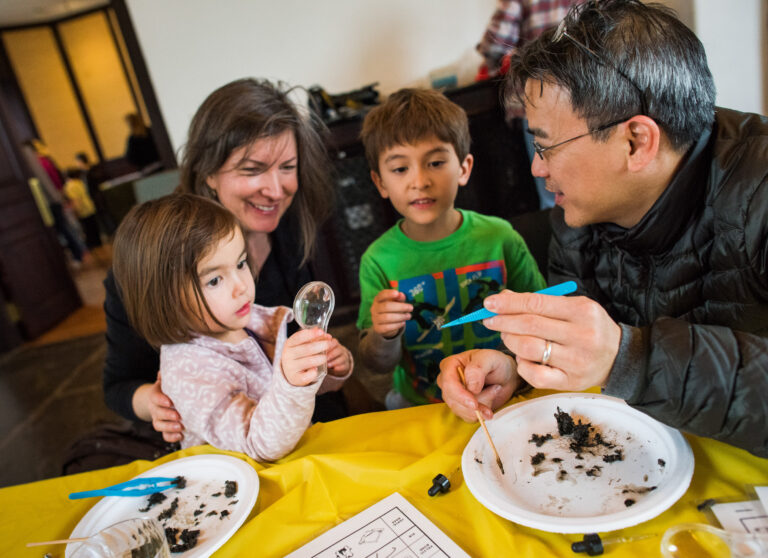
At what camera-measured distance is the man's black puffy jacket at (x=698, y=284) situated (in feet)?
2.33

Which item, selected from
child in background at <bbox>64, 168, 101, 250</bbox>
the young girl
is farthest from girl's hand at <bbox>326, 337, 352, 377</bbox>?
child in background at <bbox>64, 168, 101, 250</bbox>

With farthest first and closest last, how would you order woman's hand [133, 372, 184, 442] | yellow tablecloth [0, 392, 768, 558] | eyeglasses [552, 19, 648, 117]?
woman's hand [133, 372, 184, 442] → eyeglasses [552, 19, 648, 117] → yellow tablecloth [0, 392, 768, 558]

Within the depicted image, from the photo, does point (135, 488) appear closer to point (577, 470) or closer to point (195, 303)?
point (195, 303)

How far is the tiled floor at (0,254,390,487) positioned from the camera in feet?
8.68

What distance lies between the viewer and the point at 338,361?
51.9 inches

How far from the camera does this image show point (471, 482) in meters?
0.76

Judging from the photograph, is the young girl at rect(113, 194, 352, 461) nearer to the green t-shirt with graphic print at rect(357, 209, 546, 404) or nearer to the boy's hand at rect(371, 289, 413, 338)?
the boy's hand at rect(371, 289, 413, 338)

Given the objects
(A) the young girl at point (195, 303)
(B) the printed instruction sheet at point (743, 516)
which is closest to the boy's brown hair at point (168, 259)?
(A) the young girl at point (195, 303)

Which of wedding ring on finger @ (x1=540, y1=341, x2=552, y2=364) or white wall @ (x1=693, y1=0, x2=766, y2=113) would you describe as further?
white wall @ (x1=693, y1=0, x2=766, y2=113)

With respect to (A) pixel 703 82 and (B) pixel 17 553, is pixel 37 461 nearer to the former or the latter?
(B) pixel 17 553

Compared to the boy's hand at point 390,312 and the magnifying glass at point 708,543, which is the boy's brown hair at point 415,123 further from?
the magnifying glass at point 708,543

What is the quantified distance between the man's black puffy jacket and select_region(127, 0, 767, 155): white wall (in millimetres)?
Answer: 2621

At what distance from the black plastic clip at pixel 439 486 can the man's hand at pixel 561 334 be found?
217mm

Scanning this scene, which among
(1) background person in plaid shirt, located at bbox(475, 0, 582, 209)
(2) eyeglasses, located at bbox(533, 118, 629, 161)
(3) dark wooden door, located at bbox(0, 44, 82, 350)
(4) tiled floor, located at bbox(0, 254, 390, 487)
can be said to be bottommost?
(4) tiled floor, located at bbox(0, 254, 390, 487)
